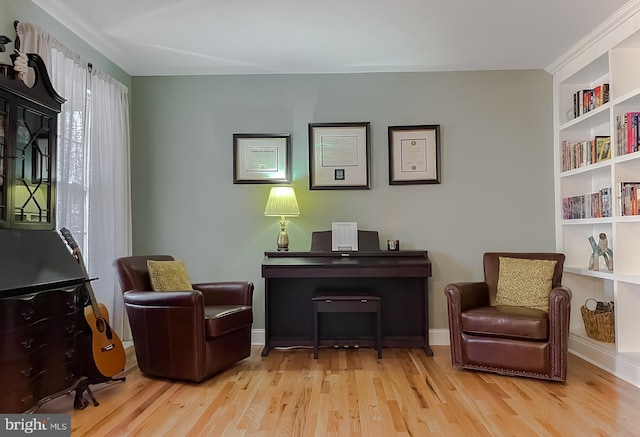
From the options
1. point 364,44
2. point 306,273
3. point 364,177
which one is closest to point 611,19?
point 364,44

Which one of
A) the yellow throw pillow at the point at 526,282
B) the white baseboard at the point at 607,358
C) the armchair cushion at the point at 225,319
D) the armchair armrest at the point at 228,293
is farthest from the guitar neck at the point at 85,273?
the white baseboard at the point at 607,358

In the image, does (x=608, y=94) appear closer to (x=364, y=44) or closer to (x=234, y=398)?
(x=364, y=44)

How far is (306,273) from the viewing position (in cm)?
377

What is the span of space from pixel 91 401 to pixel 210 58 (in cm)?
281

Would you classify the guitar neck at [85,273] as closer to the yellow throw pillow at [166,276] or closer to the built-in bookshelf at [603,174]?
the yellow throw pillow at [166,276]

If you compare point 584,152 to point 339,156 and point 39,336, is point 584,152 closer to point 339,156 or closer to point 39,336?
point 339,156

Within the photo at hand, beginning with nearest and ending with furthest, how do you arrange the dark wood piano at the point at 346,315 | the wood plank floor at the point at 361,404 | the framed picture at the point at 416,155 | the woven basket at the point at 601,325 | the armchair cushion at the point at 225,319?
the wood plank floor at the point at 361,404 → the armchair cushion at the point at 225,319 → the woven basket at the point at 601,325 → the dark wood piano at the point at 346,315 → the framed picture at the point at 416,155

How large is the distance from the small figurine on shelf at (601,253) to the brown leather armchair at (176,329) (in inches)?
112

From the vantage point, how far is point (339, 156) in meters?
4.36

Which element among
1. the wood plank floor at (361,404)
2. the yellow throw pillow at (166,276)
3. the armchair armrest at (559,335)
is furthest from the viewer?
the yellow throw pillow at (166,276)

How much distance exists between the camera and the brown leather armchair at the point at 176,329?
10.2ft

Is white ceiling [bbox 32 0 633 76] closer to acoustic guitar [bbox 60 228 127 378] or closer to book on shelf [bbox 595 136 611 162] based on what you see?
book on shelf [bbox 595 136 611 162]

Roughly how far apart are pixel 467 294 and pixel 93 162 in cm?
304

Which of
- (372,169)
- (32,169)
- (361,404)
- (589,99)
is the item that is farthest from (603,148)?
(32,169)
